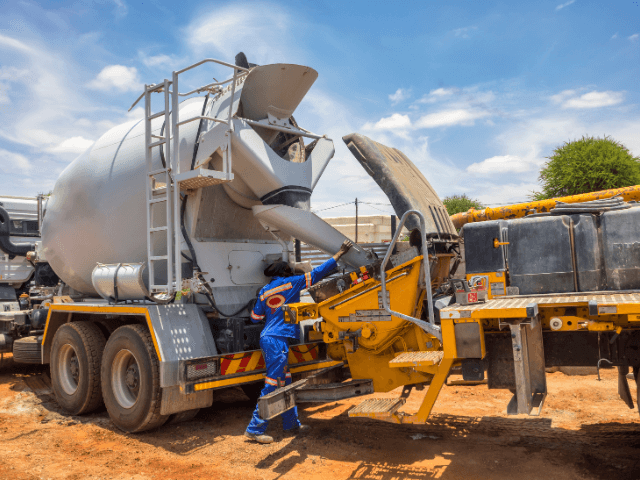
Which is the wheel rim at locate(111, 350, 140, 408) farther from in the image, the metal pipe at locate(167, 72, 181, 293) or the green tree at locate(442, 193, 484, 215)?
the green tree at locate(442, 193, 484, 215)

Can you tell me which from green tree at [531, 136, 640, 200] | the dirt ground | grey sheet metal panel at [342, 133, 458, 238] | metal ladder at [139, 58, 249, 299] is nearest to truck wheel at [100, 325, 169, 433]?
the dirt ground

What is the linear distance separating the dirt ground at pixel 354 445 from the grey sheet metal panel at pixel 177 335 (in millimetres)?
805

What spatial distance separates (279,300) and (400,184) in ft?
5.53

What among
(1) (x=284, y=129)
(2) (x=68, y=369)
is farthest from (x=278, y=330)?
(2) (x=68, y=369)

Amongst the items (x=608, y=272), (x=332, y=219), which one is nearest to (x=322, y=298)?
(x=608, y=272)

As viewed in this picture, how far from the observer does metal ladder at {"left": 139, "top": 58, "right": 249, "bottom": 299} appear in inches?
215

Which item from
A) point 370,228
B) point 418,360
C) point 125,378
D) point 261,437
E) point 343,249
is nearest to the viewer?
point 418,360

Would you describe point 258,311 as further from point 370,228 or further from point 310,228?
point 370,228

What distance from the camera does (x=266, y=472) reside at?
4578 millimetres

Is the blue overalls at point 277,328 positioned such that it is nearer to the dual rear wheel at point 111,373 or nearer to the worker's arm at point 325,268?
the worker's arm at point 325,268

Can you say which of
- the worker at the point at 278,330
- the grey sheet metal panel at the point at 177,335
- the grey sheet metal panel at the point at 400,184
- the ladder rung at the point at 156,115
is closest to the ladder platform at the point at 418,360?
the grey sheet metal panel at the point at 400,184

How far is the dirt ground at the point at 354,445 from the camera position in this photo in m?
4.45

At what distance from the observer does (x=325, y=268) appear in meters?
Result: 5.34

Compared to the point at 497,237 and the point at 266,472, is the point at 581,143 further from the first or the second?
the point at 266,472
